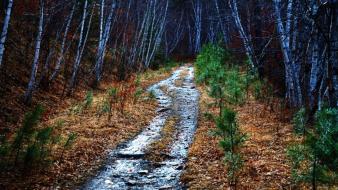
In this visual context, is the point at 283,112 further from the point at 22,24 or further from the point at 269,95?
the point at 22,24

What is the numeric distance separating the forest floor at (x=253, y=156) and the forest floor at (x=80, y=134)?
6.90ft

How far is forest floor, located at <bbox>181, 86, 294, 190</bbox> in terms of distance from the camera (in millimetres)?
6449

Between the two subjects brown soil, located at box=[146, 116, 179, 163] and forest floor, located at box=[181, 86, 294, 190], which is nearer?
forest floor, located at box=[181, 86, 294, 190]

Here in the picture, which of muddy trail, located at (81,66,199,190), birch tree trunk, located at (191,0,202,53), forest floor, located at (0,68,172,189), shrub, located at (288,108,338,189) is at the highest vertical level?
birch tree trunk, located at (191,0,202,53)

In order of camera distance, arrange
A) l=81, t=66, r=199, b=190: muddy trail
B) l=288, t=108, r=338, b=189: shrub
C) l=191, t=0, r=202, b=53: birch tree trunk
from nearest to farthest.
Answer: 1. l=288, t=108, r=338, b=189: shrub
2. l=81, t=66, r=199, b=190: muddy trail
3. l=191, t=0, r=202, b=53: birch tree trunk

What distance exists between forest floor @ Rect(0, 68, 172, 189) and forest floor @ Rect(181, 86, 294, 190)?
6.90 feet

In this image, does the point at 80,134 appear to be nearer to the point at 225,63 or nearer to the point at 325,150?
the point at 325,150

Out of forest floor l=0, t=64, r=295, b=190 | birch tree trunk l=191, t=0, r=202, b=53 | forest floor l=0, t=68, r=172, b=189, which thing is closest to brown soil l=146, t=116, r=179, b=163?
forest floor l=0, t=64, r=295, b=190

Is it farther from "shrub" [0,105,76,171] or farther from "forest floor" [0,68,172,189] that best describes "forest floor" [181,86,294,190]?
"shrub" [0,105,76,171]

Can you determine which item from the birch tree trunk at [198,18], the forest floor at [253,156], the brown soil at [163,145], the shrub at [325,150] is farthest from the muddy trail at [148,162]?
the birch tree trunk at [198,18]

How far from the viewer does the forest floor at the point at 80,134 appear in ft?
21.2

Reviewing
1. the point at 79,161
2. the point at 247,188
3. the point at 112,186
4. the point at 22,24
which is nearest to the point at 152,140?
the point at 79,161

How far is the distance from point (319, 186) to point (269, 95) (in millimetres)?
8291

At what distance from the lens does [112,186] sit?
661 cm
